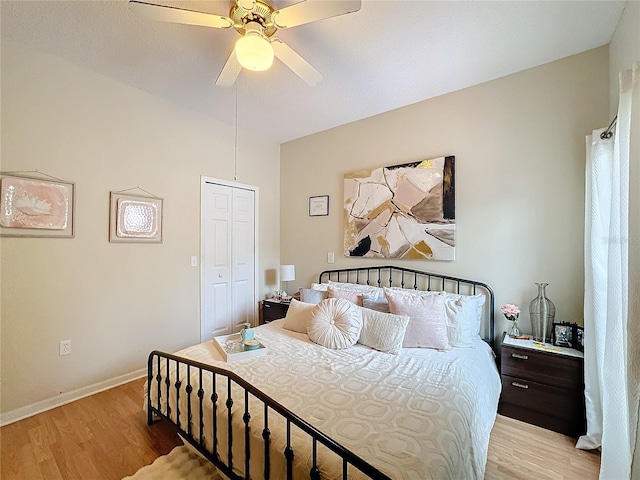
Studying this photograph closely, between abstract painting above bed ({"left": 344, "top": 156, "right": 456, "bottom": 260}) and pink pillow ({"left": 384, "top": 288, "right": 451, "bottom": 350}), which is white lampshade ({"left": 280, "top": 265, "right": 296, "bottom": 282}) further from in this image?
pink pillow ({"left": 384, "top": 288, "right": 451, "bottom": 350})

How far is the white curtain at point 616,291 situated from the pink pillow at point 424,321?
0.89 metres

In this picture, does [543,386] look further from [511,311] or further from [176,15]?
[176,15]

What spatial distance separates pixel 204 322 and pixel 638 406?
3549mm

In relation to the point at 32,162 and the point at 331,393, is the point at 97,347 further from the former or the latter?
the point at 331,393

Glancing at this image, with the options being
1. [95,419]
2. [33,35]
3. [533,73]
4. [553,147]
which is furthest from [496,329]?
[33,35]

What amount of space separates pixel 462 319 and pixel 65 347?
3.34 m

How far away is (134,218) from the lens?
287 centimetres

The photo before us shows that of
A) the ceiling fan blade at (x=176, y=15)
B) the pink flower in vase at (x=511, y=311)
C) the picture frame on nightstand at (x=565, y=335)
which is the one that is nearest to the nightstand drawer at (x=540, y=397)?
the picture frame on nightstand at (x=565, y=335)

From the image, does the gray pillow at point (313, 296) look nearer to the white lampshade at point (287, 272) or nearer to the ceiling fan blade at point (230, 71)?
the white lampshade at point (287, 272)

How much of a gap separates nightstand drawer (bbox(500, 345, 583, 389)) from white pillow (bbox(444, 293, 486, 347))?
0.83 ft

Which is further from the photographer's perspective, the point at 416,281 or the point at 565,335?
the point at 416,281

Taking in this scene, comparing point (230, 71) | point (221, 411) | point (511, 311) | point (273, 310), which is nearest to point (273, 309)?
point (273, 310)

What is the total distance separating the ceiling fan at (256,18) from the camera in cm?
146

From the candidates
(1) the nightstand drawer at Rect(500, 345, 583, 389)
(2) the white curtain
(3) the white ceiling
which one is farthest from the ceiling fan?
(1) the nightstand drawer at Rect(500, 345, 583, 389)
